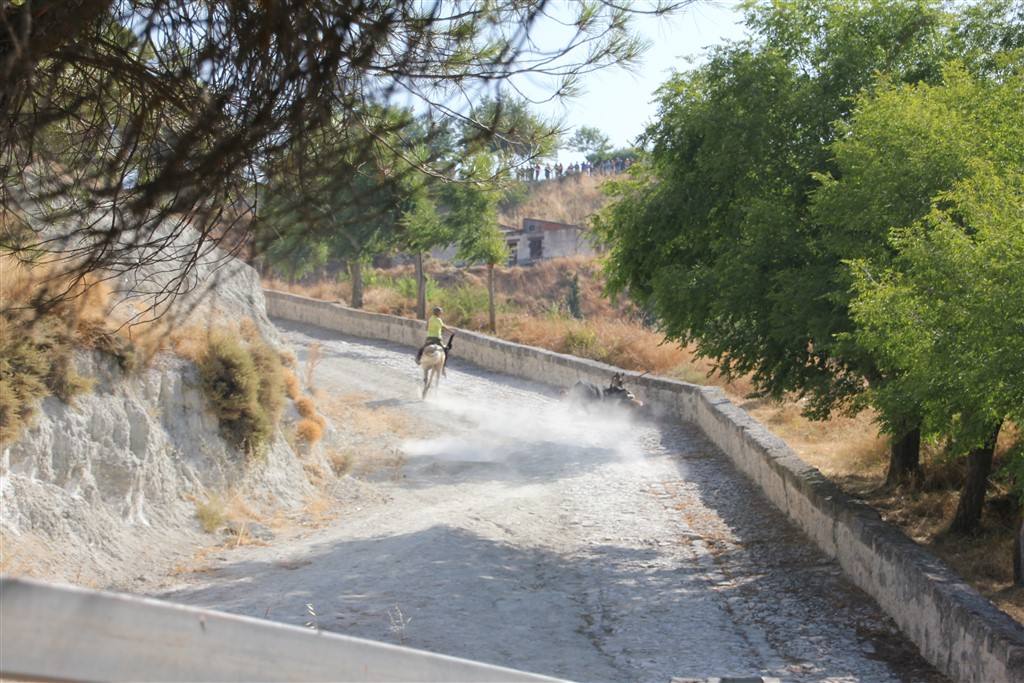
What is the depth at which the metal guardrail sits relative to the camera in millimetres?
1468

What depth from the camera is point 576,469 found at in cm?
1859

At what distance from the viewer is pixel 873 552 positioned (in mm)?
10852

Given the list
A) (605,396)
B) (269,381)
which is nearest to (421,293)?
(605,396)

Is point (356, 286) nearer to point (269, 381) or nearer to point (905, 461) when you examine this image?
point (269, 381)

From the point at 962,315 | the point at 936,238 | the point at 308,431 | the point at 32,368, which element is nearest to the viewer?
the point at 962,315

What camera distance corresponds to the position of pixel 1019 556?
11.0m

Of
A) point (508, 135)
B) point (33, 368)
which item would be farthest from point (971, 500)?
point (33, 368)

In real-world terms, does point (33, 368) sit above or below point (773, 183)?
below

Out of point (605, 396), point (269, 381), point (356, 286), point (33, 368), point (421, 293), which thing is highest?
point (356, 286)

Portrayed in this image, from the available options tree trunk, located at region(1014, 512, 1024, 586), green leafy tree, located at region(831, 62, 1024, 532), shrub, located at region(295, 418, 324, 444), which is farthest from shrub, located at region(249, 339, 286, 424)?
tree trunk, located at region(1014, 512, 1024, 586)

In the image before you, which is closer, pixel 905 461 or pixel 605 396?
pixel 905 461

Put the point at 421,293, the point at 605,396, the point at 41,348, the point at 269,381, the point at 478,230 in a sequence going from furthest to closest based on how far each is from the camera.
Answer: the point at 421,293
the point at 478,230
the point at 605,396
the point at 269,381
the point at 41,348

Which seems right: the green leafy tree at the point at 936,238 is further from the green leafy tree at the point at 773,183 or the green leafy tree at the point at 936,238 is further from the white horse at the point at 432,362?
the white horse at the point at 432,362

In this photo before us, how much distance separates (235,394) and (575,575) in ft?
19.5
